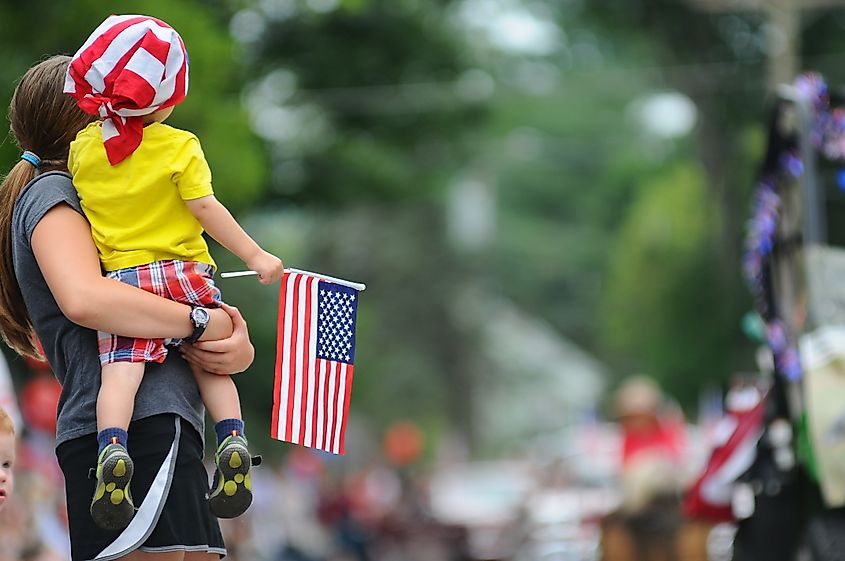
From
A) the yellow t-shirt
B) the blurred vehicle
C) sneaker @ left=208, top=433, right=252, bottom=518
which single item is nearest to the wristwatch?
the yellow t-shirt

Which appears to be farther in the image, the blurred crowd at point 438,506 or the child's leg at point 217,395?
the blurred crowd at point 438,506

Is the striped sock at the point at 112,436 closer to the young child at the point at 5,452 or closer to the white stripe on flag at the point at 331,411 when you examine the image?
the white stripe on flag at the point at 331,411

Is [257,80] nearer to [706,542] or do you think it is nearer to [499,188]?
[706,542]

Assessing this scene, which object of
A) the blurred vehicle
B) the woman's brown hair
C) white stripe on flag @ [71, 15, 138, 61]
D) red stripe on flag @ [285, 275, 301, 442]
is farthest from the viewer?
the blurred vehicle

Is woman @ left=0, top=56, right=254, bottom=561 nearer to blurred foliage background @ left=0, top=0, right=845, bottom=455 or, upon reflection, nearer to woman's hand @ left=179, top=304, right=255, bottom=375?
woman's hand @ left=179, top=304, right=255, bottom=375

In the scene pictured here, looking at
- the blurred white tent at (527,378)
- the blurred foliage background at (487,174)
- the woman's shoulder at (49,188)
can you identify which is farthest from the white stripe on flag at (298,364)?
the blurred white tent at (527,378)

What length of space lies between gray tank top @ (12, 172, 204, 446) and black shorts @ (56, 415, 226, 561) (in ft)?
0.11

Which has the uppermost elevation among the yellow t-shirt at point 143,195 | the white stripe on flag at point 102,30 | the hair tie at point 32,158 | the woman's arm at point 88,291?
the white stripe on flag at point 102,30

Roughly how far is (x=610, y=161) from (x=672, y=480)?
53729 millimetres

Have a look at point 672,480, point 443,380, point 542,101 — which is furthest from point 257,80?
point 443,380

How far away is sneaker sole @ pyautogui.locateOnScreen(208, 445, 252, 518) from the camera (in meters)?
3.92

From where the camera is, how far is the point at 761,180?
32.2 feet

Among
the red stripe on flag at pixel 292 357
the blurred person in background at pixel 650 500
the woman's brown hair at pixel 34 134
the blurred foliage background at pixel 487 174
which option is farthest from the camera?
the blurred foliage background at pixel 487 174

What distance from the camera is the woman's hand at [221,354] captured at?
399 cm
